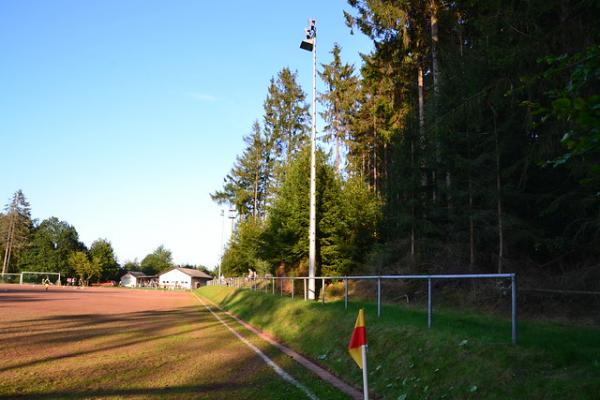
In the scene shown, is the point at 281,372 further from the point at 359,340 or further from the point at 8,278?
the point at 8,278

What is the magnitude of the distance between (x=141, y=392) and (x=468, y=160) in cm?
1284

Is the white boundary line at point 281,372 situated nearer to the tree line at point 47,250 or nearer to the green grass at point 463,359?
the green grass at point 463,359

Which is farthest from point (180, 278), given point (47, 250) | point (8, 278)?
point (8, 278)

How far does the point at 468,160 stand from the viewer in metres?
16.3

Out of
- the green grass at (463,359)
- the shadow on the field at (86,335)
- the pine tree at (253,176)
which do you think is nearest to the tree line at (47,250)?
the pine tree at (253,176)

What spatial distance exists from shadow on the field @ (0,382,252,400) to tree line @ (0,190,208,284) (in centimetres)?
11595

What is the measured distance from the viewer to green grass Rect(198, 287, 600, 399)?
17.8 ft

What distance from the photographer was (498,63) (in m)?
11.9

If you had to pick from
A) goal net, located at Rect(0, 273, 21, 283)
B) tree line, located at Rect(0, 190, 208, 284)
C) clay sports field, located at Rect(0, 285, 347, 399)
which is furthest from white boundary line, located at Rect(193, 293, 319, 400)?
tree line, located at Rect(0, 190, 208, 284)

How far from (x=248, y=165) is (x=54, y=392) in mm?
52524

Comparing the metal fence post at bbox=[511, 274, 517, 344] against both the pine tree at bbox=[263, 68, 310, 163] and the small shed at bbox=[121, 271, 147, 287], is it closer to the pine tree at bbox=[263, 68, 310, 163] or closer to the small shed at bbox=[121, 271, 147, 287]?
the pine tree at bbox=[263, 68, 310, 163]

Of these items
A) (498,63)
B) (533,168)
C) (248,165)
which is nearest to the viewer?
(498,63)

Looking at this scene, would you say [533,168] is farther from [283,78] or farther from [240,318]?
[283,78]

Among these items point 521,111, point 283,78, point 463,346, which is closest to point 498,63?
point 521,111
